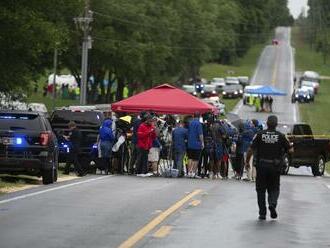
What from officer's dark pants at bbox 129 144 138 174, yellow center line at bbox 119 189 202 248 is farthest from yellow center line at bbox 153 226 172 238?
officer's dark pants at bbox 129 144 138 174

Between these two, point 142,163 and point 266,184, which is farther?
point 142,163

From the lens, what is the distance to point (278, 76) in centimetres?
12300

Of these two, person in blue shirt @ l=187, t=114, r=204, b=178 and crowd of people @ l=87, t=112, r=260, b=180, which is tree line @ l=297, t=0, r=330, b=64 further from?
person in blue shirt @ l=187, t=114, r=204, b=178

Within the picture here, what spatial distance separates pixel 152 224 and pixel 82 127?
13.4 metres

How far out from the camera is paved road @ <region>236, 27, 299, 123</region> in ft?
234

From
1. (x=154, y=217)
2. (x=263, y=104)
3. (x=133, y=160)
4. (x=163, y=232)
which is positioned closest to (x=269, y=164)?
(x=154, y=217)

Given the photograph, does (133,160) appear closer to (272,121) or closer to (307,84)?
(272,121)

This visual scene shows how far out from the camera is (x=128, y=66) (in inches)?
2382

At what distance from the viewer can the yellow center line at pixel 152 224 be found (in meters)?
11.5

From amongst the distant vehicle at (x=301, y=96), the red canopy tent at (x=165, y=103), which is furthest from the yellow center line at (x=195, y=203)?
the distant vehicle at (x=301, y=96)

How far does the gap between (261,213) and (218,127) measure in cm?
1080

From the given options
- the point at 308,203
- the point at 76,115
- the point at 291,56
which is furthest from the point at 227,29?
the point at 308,203

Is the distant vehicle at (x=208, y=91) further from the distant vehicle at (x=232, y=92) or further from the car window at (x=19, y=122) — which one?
the car window at (x=19, y=122)

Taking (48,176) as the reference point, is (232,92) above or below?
above
